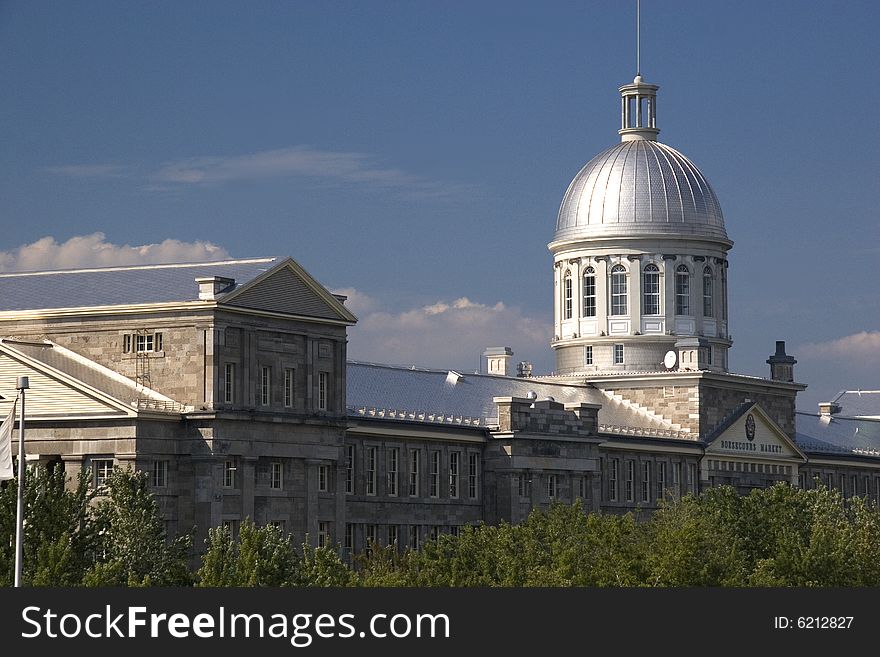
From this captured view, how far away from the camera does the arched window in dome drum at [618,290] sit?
159750 millimetres

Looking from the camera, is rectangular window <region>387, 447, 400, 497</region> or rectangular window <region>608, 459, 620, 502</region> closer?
rectangular window <region>387, 447, 400, 497</region>

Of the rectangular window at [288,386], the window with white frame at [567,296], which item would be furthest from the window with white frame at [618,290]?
the rectangular window at [288,386]

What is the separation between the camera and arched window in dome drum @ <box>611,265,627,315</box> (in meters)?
160

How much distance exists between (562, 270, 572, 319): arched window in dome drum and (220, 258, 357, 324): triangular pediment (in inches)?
1950

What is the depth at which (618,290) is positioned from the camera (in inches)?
6299

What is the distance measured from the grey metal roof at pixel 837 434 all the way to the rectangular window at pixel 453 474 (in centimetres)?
4404

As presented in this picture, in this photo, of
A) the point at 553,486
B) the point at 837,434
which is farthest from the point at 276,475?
the point at 837,434

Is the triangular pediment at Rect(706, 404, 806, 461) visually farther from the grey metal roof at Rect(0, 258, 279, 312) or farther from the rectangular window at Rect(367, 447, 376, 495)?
the grey metal roof at Rect(0, 258, 279, 312)

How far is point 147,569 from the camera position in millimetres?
91500

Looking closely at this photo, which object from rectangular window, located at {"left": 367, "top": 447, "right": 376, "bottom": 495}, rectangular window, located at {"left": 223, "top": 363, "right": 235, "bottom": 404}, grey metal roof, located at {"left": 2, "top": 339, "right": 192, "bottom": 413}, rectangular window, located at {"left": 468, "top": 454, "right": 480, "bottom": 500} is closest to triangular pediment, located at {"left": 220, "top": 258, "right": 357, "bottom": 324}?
rectangular window, located at {"left": 223, "top": 363, "right": 235, "bottom": 404}

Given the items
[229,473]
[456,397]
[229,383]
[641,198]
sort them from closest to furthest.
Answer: [229,473] → [229,383] → [456,397] → [641,198]

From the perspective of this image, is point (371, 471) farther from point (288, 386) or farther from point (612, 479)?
point (612, 479)

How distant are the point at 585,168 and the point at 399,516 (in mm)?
43945

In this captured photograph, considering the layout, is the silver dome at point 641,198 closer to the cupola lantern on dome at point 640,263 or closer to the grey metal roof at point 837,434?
the cupola lantern on dome at point 640,263
